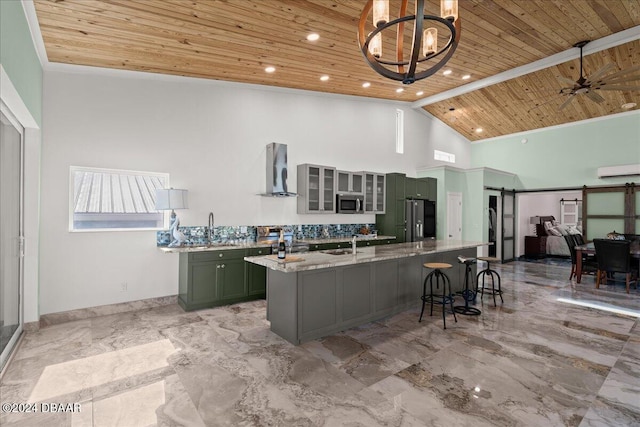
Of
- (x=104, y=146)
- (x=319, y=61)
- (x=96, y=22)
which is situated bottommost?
(x=104, y=146)

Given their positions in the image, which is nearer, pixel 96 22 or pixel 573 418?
pixel 573 418

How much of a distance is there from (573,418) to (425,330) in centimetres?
170

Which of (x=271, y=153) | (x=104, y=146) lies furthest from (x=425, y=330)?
(x=104, y=146)

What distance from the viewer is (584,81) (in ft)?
16.3

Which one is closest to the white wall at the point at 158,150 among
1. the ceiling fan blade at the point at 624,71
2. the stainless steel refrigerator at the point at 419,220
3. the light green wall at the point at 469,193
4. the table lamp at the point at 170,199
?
the table lamp at the point at 170,199

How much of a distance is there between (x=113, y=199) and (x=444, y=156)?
836cm

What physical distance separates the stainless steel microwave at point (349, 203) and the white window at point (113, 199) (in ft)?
10.5

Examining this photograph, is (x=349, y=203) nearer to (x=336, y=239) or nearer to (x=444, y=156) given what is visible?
(x=336, y=239)

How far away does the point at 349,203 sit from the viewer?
6.79 metres

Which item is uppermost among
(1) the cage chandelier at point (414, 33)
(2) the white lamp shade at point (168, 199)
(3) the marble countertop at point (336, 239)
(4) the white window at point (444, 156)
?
(4) the white window at point (444, 156)

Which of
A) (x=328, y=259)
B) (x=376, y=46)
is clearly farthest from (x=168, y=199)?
(x=376, y=46)

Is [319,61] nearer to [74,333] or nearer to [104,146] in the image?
[104,146]

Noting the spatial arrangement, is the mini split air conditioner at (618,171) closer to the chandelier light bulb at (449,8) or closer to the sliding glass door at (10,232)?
the chandelier light bulb at (449,8)

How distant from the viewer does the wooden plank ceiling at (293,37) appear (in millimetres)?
3352
